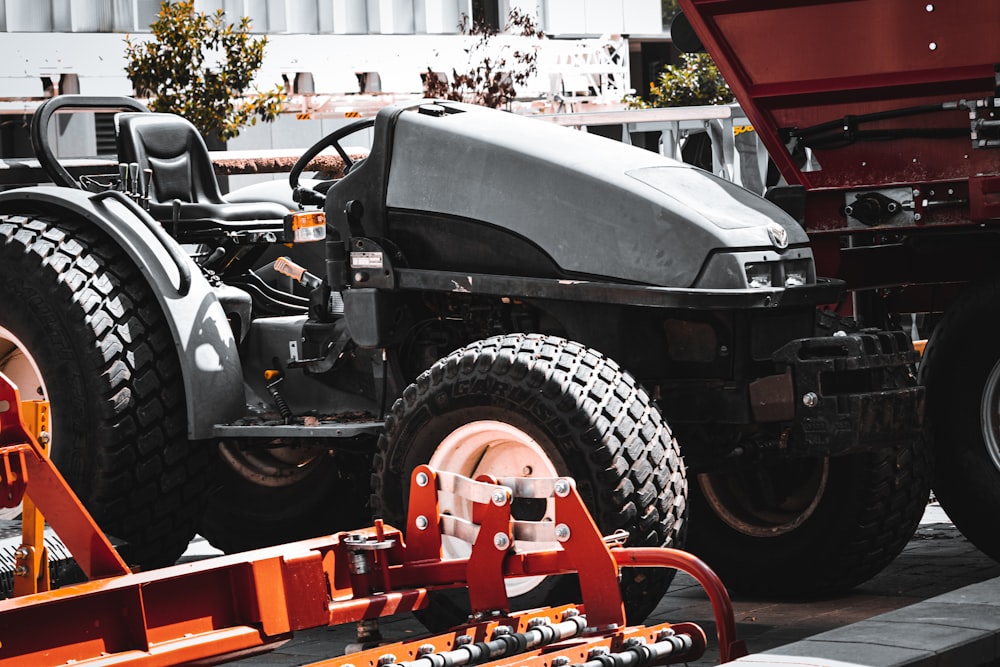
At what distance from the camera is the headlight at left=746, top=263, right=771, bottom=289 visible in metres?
5.54

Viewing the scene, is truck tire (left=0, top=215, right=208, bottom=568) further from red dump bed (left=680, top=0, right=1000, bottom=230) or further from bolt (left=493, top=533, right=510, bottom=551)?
red dump bed (left=680, top=0, right=1000, bottom=230)

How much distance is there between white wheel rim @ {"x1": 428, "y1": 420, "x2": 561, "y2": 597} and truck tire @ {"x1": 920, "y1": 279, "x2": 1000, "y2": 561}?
6.81 ft

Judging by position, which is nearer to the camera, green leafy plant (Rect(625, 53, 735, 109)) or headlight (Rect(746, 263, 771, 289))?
headlight (Rect(746, 263, 771, 289))

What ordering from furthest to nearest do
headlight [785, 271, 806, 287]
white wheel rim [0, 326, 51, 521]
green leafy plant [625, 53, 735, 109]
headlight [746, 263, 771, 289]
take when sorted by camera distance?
1. green leafy plant [625, 53, 735, 109]
2. white wheel rim [0, 326, 51, 521]
3. headlight [785, 271, 806, 287]
4. headlight [746, 263, 771, 289]

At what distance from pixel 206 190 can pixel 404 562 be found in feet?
10.7

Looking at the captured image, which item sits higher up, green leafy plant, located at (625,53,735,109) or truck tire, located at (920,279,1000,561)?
green leafy plant, located at (625,53,735,109)

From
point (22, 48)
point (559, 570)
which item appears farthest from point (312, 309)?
point (22, 48)

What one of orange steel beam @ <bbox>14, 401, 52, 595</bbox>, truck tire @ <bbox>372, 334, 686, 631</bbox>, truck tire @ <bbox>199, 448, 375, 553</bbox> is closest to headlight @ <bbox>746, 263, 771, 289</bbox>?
truck tire @ <bbox>372, 334, 686, 631</bbox>

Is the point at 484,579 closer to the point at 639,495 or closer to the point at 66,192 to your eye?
the point at 639,495

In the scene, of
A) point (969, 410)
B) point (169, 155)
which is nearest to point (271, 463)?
point (169, 155)

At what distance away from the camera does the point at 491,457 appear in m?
5.55

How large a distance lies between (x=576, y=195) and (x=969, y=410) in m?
2.02

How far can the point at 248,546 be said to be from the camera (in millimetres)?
7215

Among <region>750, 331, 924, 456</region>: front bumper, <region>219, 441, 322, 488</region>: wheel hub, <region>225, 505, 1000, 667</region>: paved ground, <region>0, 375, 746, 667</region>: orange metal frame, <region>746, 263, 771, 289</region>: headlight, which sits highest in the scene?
<region>746, 263, 771, 289</region>: headlight
